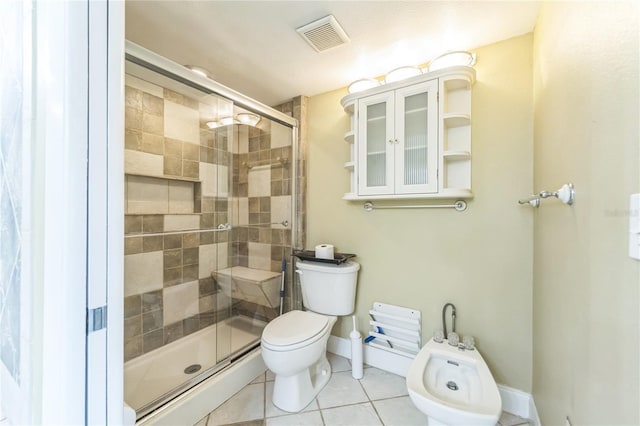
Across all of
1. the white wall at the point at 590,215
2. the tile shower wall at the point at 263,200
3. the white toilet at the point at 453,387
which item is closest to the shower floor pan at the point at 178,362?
the tile shower wall at the point at 263,200

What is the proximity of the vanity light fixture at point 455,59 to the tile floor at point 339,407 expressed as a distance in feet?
6.71

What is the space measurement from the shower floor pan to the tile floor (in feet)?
0.90

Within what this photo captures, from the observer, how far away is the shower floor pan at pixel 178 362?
1.44 m

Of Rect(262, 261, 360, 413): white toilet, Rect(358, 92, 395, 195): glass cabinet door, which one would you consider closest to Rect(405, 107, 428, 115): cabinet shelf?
Rect(358, 92, 395, 195): glass cabinet door

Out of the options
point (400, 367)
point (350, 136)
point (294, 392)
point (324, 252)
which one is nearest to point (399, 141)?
point (350, 136)

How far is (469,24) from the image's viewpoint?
1.37 meters

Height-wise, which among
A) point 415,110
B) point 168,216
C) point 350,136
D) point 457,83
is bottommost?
point 168,216

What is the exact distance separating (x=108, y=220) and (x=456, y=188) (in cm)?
164

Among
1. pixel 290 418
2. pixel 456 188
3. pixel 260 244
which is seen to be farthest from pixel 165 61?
pixel 290 418

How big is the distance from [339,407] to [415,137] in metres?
1.71

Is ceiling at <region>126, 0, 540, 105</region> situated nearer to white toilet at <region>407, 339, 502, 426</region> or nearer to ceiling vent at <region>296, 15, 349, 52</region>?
ceiling vent at <region>296, 15, 349, 52</region>

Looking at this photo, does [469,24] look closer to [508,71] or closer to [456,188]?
[508,71]

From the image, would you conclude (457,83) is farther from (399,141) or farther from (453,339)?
(453,339)

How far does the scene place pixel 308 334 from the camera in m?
1.55
